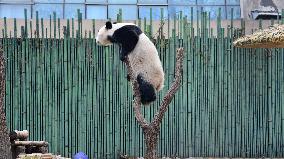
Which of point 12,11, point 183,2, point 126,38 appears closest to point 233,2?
point 183,2

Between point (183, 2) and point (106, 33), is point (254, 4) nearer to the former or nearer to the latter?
point (183, 2)

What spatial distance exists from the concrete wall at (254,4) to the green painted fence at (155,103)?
322 cm

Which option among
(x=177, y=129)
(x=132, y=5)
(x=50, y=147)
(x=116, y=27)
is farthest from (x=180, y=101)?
(x=132, y=5)

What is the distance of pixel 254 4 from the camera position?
1237cm

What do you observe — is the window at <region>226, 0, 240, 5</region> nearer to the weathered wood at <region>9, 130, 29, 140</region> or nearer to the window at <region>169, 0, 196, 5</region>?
the window at <region>169, 0, 196, 5</region>

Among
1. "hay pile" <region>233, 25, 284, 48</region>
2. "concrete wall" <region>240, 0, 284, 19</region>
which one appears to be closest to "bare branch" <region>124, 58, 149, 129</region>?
"hay pile" <region>233, 25, 284, 48</region>

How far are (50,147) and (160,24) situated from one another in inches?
86.4

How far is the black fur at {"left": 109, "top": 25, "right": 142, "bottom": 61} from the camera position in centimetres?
616

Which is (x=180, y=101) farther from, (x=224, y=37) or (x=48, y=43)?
(x=48, y=43)

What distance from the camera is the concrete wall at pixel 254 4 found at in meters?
12.1

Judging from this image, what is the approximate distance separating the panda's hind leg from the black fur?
0.26 m

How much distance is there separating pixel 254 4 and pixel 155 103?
439 cm

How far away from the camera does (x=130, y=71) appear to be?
5.95 metres

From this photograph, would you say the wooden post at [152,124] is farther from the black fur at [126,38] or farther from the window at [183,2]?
the window at [183,2]
